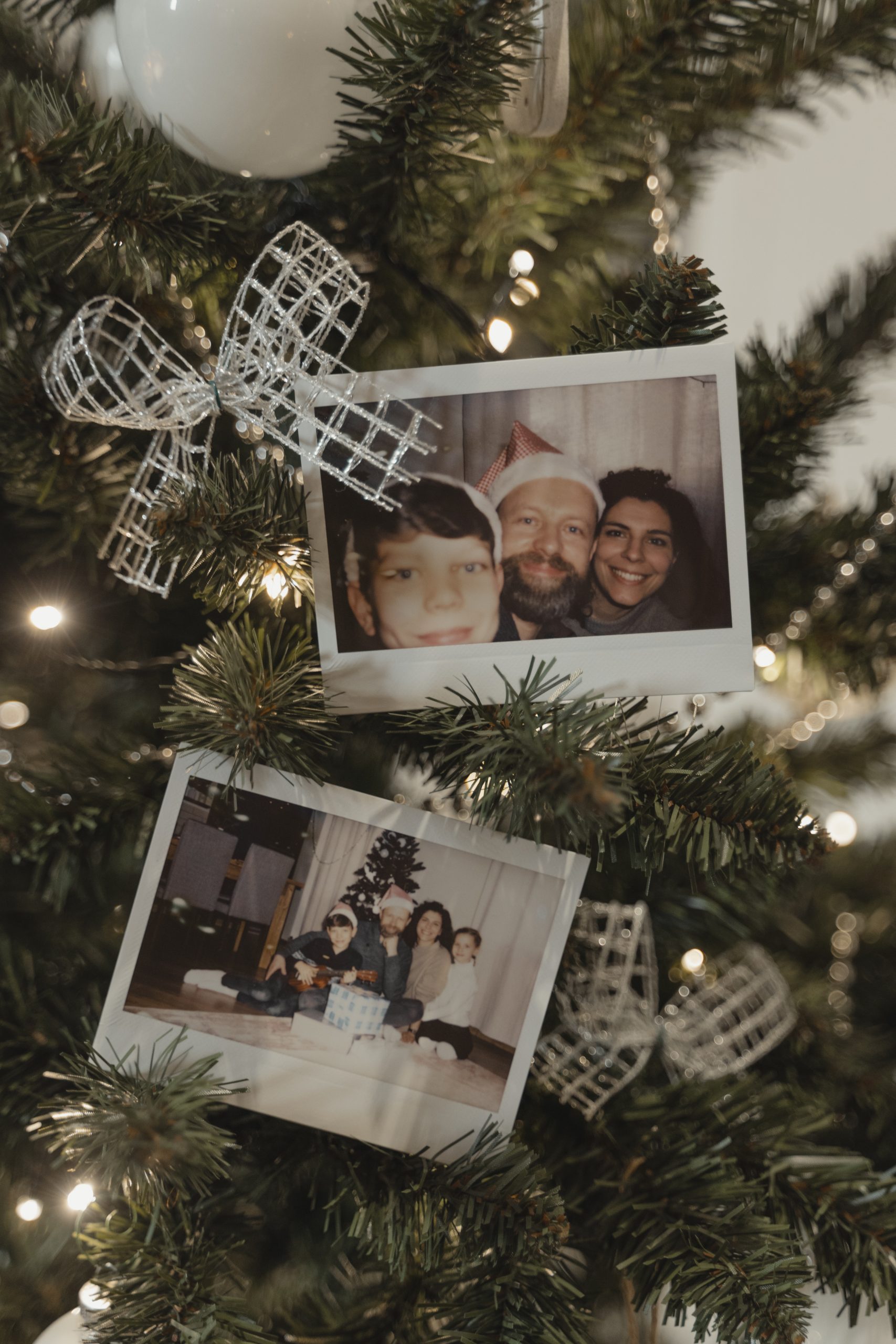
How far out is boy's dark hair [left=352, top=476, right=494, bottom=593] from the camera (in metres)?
0.41

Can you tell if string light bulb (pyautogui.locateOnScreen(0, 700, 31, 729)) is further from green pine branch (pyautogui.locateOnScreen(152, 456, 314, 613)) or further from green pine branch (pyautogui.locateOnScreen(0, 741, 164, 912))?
green pine branch (pyautogui.locateOnScreen(152, 456, 314, 613))

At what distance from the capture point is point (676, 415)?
1.33ft

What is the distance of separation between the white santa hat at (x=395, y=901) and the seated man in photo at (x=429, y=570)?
12cm

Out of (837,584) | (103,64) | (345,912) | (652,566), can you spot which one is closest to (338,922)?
(345,912)

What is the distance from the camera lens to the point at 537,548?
412 mm

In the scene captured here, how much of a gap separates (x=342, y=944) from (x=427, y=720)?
0.38 feet

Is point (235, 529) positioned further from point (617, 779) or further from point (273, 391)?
point (617, 779)

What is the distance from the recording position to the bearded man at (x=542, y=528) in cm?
41

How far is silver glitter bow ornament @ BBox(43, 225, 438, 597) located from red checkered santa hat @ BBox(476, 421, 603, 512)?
0.03 metres

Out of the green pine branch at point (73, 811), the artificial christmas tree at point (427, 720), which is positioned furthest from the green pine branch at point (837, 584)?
the green pine branch at point (73, 811)

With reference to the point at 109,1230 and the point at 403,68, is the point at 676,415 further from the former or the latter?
the point at 109,1230

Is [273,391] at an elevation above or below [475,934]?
above

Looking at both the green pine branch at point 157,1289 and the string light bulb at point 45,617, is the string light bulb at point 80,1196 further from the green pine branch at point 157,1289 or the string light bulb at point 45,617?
the string light bulb at point 45,617

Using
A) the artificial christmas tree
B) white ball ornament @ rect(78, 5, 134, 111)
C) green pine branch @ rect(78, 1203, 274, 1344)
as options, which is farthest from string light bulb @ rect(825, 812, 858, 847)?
white ball ornament @ rect(78, 5, 134, 111)
